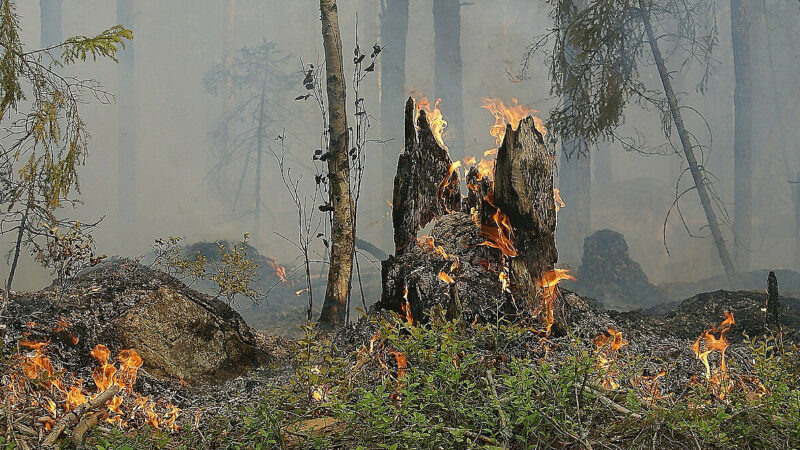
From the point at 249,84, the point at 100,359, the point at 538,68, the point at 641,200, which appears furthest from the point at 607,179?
the point at 100,359

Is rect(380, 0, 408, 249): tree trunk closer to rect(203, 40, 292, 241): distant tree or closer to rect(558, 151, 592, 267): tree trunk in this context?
rect(203, 40, 292, 241): distant tree

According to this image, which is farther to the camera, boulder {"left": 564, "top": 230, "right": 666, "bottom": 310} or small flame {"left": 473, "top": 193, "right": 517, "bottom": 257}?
boulder {"left": 564, "top": 230, "right": 666, "bottom": 310}

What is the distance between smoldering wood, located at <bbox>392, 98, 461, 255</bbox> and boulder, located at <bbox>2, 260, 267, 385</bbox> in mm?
2031

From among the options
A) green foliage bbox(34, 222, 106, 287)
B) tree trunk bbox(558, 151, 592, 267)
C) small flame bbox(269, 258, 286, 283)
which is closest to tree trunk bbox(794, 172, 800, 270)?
tree trunk bbox(558, 151, 592, 267)

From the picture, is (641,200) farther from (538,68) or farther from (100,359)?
(100,359)

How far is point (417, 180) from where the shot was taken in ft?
20.0

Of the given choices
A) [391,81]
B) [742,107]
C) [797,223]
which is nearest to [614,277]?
[742,107]

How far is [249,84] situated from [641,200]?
17.5m

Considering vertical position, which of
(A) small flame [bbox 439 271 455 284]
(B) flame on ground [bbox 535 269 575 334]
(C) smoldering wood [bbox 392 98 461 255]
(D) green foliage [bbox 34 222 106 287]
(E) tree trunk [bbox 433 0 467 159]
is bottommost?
(B) flame on ground [bbox 535 269 575 334]

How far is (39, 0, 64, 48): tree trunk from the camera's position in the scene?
68.6 ft

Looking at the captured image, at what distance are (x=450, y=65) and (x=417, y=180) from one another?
17.5 metres

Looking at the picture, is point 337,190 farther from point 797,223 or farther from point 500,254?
point 797,223

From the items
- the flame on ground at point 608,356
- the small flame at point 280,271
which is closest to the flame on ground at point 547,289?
the flame on ground at point 608,356

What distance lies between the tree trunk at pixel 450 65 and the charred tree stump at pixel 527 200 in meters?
17.8
